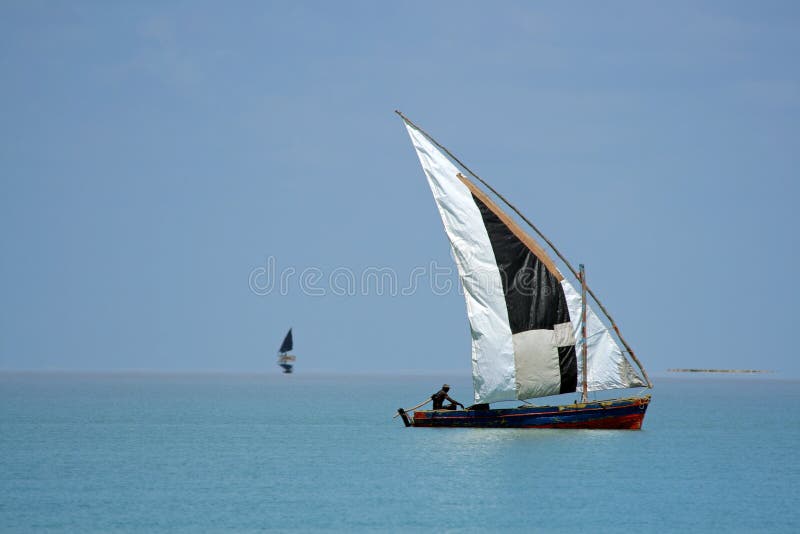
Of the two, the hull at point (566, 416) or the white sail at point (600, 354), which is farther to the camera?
the hull at point (566, 416)

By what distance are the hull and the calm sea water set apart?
67 cm

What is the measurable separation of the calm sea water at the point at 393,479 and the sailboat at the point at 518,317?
1.75m

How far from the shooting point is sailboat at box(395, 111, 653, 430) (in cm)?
4750

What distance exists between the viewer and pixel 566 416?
4838 centimetres

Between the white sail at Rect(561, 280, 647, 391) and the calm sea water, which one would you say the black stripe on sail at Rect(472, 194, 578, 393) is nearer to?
the white sail at Rect(561, 280, 647, 391)

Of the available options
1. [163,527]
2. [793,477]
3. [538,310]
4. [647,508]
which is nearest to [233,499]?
[163,527]

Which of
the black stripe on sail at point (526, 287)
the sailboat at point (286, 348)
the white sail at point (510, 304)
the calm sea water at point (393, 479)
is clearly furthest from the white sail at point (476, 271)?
the sailboat at point (286, 348)

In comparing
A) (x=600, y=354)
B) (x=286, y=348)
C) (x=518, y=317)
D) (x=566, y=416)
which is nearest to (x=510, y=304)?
(x=518, y=317)

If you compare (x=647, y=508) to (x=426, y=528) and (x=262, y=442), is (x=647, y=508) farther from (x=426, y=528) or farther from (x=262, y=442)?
(x=262, y=442)

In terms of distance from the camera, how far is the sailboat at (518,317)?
47.5 meters

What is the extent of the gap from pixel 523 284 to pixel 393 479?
10.5m

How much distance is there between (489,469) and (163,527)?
1434cm

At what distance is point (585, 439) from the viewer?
4894cm

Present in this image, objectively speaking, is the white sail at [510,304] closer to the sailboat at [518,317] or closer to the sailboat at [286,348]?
the sailboat at [518,317]
